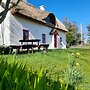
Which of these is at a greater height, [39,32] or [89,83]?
[39,32]

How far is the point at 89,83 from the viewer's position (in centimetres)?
1034

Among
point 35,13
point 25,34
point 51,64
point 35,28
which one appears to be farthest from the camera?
point 35,13

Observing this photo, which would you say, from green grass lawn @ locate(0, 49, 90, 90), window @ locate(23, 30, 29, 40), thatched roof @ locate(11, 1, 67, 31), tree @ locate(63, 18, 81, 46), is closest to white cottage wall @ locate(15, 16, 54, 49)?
window @ locate(23, 30, 29, 40)

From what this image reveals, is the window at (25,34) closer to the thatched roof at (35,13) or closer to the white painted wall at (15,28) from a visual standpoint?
the white painted wall at (15,28)

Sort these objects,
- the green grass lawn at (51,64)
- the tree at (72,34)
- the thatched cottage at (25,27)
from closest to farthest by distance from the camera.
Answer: the green grass lawn at (51,64) < the thatched cottage at (25,27) < the tree at (72,34)

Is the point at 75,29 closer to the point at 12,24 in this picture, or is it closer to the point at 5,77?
the point at 12,24

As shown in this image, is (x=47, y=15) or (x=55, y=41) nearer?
(x=47, y=15)

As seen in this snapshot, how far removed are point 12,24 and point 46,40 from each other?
1037 cm

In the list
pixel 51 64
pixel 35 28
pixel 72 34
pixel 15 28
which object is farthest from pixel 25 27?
pixel 72 34

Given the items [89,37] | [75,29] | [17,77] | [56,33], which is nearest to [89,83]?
[17,77]

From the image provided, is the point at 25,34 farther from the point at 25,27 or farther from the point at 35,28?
the point at 35,28

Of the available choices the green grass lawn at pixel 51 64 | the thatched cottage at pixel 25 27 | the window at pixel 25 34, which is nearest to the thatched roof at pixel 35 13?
the thatched cottage at pixel 25 27

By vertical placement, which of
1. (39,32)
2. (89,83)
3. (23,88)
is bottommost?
(89,83)

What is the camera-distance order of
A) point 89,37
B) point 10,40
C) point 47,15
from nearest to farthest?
point 10,40 → point 47,15 → point 89,37
